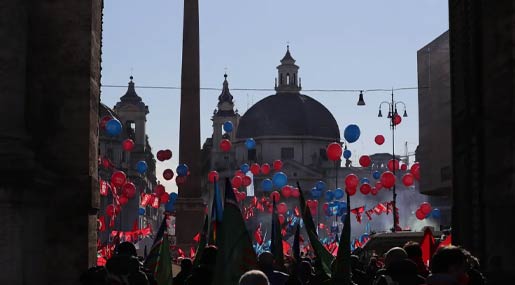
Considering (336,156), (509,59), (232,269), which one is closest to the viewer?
(232,269)

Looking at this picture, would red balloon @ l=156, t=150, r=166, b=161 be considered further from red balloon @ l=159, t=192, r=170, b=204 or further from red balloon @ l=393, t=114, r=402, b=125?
red balloon @ l=393, t=114, r=402, b=125

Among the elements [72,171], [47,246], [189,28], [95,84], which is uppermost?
[189,28]

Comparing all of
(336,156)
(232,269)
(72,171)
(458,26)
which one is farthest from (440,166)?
(232,269)

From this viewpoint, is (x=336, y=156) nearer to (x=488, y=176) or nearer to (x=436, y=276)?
(x=488, y=176)

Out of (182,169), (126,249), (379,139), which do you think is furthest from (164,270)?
(379,139)

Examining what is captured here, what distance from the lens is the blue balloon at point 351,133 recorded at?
3994 centimetres

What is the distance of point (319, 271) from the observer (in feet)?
41.8

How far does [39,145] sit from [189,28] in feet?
89.4

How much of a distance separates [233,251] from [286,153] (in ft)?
442

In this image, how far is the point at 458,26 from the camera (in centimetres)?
1706

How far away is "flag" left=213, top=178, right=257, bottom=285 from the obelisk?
107ft

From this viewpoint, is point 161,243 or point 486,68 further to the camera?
point 486,68

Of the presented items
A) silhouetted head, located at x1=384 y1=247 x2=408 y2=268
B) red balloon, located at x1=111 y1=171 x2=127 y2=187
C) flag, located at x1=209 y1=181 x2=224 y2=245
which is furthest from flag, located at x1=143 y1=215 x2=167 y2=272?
red balloon, located at x1=111 y1=171 x2=127 y2=187

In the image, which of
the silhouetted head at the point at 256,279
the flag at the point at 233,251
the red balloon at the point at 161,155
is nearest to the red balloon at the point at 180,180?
the red balloon at the point at 161,155
